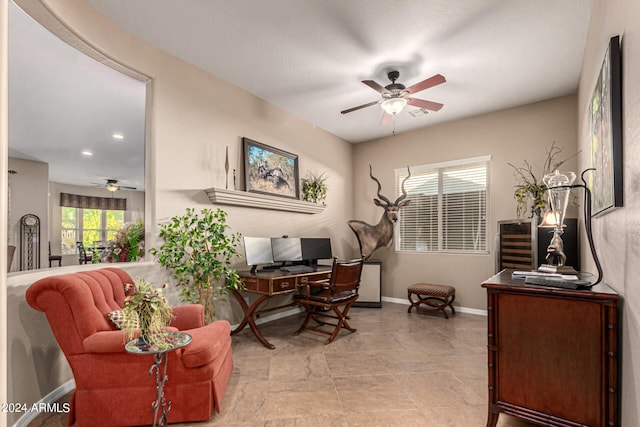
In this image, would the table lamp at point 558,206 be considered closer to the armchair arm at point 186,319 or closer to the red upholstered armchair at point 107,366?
the red upholstered armchair at point 107,366

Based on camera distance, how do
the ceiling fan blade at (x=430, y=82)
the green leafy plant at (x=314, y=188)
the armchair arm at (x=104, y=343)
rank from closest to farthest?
the armchair arm at (x=104, y=343) < the ceiling fan blade at (x=430, y=82) < the green leafy plant at (x=314, y=188)

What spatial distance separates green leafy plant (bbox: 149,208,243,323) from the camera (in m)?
3.09

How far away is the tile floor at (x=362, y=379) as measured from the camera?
2115 millimetres

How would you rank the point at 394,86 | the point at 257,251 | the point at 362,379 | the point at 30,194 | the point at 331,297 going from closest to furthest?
the point at 362,379, the point at 394,86, the point at 331,297, the point at 257,251, the point at 30,194

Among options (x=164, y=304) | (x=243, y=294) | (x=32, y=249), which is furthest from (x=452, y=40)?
(x=32, y=249)

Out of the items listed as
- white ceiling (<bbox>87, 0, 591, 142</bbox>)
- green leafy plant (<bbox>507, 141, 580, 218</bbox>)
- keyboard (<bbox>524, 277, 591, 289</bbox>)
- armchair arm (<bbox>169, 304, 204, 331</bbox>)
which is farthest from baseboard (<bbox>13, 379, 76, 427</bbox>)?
green leafy plant (<bbox>507, 141, 580, 218</bbox>)

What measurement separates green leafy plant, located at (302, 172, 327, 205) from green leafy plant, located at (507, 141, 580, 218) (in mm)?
2660

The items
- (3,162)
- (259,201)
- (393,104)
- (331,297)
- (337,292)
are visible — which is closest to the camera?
(3,162)

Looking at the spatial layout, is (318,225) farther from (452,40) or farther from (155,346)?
(155,346)

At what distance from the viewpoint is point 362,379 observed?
8.71ft

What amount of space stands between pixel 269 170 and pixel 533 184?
3.43m

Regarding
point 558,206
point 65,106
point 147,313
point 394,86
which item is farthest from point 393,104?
point 65,106

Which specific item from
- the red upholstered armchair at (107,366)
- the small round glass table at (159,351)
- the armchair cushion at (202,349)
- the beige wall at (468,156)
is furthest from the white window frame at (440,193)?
the small round glass table at (159,351)

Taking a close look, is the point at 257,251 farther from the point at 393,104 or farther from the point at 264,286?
the point at 393,104
